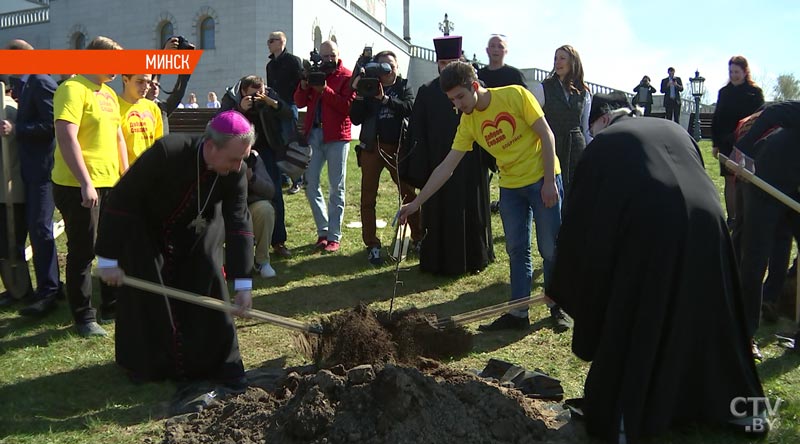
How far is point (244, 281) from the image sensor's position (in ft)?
14.2

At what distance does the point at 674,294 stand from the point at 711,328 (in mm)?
277

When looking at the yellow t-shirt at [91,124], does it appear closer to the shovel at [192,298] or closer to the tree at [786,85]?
the shovel at [192,298]

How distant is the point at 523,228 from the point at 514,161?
0.55 metres

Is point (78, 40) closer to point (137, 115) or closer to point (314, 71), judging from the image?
point (314, 71)

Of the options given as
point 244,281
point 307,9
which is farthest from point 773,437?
point 307,9

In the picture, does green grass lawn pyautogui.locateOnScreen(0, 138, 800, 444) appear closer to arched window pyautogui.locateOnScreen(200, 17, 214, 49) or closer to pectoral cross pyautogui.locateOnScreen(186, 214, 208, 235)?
pectoral cross pyautogui.locateOnScreen(186, 214, 208, 235)

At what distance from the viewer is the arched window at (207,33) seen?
38250 millimetres

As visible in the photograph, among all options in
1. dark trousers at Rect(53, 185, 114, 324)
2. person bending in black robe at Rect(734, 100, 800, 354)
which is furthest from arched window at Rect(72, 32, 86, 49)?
person bending in black robe at Rect(734, 100, 800, 354)

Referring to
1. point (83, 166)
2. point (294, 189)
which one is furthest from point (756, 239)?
point (294, 189)

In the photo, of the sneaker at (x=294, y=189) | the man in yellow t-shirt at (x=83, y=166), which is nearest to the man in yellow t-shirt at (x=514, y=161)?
the man in yellow t-shirt at (x=83, y=166)

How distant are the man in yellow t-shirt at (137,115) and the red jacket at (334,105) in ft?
6.27

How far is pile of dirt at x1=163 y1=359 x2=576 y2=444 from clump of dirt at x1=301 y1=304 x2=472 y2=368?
2.43ft

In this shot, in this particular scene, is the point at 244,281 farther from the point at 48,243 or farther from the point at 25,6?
the point at 25,6

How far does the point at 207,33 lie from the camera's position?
126 ft
